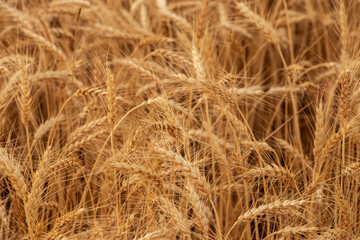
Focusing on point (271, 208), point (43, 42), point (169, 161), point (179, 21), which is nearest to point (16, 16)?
point (43, 42)

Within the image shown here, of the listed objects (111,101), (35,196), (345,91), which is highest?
(345,91)

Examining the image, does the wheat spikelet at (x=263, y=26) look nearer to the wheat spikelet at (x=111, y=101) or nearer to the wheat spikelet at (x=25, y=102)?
the wheat spikelet at (x=111, y=101)

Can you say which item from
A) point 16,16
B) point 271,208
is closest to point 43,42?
point 16,16

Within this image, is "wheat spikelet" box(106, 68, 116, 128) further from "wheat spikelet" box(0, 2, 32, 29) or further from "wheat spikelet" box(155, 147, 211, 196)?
"wheat spikelet" box(0, 2, 32, 29)

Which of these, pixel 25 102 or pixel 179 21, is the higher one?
pixel 179 21

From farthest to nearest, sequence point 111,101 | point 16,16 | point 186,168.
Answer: point 16,16 < point 111,101 < point 186,168

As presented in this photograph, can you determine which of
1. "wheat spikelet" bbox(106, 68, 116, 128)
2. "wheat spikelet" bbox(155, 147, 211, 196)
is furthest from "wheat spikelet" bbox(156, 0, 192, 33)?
"wheat spikelet" bbox(155, 147, 211, 196)

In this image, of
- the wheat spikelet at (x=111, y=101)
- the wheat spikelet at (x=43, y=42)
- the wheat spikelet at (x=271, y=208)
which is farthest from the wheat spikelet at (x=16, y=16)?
the wheat spikelet at (x=271, y=208)

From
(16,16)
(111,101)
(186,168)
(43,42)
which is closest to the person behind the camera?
(186,168)

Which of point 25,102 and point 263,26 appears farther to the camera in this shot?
point 263,26

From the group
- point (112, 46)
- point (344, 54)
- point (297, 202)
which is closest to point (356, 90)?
point (344, 54)

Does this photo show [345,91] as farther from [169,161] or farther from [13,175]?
[13,175]

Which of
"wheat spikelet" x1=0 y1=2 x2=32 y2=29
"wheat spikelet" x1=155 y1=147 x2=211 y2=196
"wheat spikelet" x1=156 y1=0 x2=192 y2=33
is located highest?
"wheat spikelet" x1=156 y1=0 x2=192 y2=33

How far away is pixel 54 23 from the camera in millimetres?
2932
